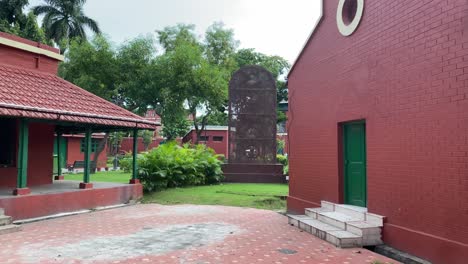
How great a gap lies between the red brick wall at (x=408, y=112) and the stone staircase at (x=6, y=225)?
644cm

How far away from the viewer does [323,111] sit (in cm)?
906

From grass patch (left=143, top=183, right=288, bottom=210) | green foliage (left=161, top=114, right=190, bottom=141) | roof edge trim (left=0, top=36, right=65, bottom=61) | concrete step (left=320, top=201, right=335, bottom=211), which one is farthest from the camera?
green foliage (left=161, top=114, right=190, bottom=141)

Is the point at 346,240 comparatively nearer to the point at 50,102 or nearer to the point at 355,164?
the point at 355,164

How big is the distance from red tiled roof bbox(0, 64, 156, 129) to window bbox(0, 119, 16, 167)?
57.7 inches

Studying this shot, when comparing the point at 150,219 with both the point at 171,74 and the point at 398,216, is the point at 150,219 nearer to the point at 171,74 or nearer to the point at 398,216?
the point at 398,216

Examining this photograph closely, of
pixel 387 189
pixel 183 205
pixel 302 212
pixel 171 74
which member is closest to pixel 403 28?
pixel 387 189

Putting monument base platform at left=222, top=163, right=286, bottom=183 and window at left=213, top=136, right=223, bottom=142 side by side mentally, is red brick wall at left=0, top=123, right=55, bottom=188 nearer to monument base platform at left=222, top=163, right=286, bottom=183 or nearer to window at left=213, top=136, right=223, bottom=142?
monument base platform at left=222, top=163, right=286, bottom=183

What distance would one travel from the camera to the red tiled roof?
29.1 feet

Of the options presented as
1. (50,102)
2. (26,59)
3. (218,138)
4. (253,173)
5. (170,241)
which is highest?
(26,59)

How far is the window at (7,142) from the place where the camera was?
11.1m

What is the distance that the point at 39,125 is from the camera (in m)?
12.2

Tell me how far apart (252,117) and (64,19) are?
2559 centimetres

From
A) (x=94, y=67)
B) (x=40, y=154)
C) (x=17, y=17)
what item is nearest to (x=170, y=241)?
(x=40, y=154)

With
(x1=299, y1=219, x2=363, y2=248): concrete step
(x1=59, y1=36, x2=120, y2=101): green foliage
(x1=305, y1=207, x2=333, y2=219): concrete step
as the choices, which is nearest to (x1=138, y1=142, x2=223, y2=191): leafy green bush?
(x1=305, y1=207, x2=333, y2=219): concrete step
